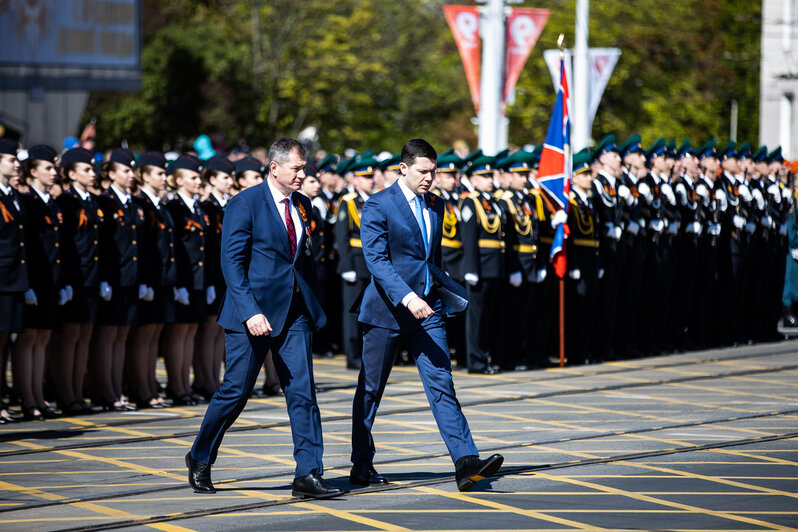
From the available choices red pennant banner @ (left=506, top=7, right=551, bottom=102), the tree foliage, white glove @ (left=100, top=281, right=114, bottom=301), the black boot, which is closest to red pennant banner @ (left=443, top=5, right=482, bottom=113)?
red pennant banner @ (left=506, top=7, right=551, bottom=102)

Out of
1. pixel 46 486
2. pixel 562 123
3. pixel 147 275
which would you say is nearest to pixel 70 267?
pixel 147 275

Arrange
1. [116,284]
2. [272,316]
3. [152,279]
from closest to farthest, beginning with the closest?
[272,316] → [116,284] → [152,279]

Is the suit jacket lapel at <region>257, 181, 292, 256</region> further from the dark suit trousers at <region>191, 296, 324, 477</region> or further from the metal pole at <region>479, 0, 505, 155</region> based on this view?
the metal pole at <region>479, 0, 505, 155</region>

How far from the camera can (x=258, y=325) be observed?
808cm

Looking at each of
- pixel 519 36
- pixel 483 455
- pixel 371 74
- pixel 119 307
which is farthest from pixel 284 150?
pixel 371 74

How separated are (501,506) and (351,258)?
7.24m

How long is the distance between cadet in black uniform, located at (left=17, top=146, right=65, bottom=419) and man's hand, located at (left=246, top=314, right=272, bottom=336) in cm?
380

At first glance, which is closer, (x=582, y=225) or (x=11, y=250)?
(x=11, y=250)

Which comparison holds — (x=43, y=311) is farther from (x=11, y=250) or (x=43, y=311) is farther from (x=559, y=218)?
(x=559, y=218)

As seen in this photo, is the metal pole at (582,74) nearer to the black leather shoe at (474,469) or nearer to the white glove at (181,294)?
the white glove at (181,294)

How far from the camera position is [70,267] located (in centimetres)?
1180

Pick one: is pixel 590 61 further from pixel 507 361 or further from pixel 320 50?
pixel 320 50

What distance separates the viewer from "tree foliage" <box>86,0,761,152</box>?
44.5m

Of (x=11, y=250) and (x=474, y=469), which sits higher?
(x=11, y=250)
